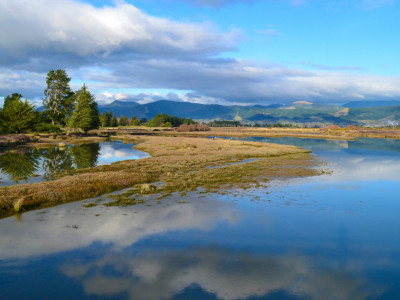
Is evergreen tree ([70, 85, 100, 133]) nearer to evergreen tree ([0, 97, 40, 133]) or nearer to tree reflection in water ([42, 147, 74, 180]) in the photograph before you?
evergreen tree ([0, 97, 40, 133])

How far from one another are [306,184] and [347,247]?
60.0 feet

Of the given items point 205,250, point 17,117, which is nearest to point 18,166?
point 205,250

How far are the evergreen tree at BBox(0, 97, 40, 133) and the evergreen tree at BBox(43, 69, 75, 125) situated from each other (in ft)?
74.8

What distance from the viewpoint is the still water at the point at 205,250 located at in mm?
13828

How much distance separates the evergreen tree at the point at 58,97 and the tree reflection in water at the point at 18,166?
76.0m

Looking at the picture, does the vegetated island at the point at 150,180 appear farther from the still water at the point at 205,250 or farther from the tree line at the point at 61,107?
the tree line at the point at 61,107

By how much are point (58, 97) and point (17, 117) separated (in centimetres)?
3660

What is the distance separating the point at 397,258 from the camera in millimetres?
17109

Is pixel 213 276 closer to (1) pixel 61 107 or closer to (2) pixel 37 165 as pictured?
(2) pixel 37 165

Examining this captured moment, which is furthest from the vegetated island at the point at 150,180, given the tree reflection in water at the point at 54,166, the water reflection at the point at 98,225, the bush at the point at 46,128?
the bush at the point at 46,128

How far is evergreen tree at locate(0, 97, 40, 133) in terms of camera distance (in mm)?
96438

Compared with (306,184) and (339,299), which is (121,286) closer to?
(339,299)

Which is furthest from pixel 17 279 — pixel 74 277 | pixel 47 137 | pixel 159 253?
pixel 47 137

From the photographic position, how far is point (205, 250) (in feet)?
57.9
